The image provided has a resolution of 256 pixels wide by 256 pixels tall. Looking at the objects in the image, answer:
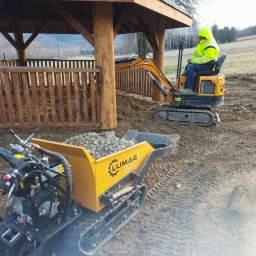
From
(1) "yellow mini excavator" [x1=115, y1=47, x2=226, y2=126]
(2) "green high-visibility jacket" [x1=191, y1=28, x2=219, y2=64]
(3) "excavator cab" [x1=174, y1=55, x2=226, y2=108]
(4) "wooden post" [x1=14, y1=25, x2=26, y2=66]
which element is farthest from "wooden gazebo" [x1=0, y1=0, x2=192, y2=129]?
(4) "wooden post" [x1=14, y1=25, x2=26, y2=66]

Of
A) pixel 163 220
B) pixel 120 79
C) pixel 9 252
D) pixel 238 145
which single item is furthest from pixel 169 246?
pixel 120 79

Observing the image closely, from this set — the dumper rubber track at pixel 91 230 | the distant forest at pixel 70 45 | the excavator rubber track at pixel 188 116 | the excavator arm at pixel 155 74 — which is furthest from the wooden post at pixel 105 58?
the distant forest at pixel 70 45

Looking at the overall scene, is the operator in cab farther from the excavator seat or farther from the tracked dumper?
the tracked dumper

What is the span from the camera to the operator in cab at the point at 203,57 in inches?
249

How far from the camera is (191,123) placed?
6871 millimetres

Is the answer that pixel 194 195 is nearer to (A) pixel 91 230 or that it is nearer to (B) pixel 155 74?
(A) pixel 91 230

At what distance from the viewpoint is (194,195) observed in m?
3.70

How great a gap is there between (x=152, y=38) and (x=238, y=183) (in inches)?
241

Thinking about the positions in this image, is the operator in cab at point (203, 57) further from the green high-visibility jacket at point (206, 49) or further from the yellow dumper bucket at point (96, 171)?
the yellow dumper bucket at point (96, 171)

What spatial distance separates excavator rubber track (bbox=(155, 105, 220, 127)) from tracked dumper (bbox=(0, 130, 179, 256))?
151 inches

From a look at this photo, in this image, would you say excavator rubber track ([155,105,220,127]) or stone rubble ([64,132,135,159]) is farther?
excavator rubber track ([155,105,220,127])

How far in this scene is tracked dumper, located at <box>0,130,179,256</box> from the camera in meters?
2.21

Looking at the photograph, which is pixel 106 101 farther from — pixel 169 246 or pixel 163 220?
pixel 169 246

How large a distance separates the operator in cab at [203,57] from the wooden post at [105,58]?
2.09 m
